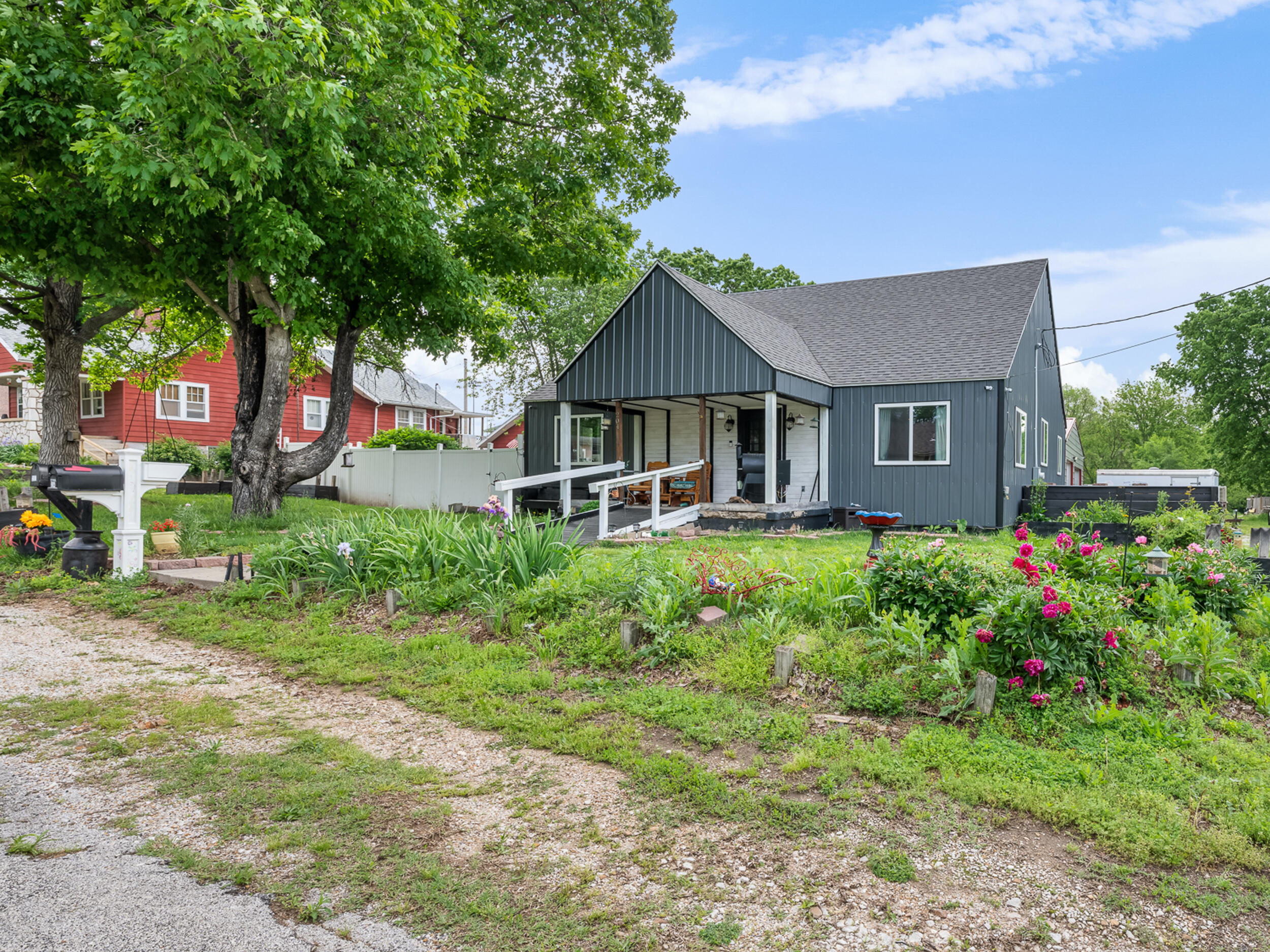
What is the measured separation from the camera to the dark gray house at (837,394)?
13.9 m

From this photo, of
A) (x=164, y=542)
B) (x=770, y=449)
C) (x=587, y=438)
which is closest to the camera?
(x=164, y=542)

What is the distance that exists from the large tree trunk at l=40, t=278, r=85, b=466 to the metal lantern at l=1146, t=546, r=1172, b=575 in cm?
1696

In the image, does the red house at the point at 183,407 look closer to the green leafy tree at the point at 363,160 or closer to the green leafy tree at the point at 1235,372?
the green leafy tree at the point at 363,160

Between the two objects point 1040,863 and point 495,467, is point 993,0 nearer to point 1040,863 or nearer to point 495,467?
point 1040,863

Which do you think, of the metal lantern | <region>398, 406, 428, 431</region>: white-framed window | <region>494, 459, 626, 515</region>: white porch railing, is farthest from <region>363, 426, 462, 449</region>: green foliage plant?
the metal lantern

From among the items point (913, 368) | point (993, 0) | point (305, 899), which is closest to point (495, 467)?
point (913, 368)

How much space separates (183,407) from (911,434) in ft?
75.3

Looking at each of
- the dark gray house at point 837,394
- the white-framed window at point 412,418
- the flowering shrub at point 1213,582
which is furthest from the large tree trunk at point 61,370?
the white-framed window at point 412,418

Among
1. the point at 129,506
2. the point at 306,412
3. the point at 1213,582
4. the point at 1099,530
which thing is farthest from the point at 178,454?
the point at 1213,582

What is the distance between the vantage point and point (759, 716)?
4.17m

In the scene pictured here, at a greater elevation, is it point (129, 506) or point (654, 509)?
point (129, 506)

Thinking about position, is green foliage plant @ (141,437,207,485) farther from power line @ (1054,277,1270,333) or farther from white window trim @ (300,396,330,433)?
power line @ (1054,277,1270,333)

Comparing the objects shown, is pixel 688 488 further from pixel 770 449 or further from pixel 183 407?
pixel 183 407

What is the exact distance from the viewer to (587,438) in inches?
706
